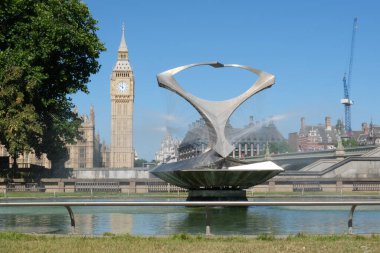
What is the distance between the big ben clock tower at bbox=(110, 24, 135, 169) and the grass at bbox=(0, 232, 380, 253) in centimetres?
12976

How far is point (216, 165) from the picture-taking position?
23.1m

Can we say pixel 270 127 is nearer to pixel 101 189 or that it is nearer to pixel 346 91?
pixel 101 189

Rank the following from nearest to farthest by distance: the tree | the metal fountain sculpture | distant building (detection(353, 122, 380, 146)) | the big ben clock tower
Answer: the metal fountain sculpture
the tree
distant building (detection(353, 122, 380, 146))
the big ben clock tower

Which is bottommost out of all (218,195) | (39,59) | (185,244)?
(185,244)

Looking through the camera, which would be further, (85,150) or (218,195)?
(85,150)

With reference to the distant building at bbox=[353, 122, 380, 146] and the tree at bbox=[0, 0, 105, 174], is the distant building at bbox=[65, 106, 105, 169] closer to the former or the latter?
the distant building at bbox=[353, 122, 380, 146]

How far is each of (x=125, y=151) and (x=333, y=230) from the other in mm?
130320

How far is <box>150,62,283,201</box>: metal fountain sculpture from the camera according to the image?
2152 cm

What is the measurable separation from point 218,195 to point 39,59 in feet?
59.7

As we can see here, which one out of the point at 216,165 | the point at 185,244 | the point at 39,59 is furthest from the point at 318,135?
the point at 185,244

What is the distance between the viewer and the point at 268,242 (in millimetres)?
9578

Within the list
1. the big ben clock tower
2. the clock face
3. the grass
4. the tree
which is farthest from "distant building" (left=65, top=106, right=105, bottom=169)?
the grass

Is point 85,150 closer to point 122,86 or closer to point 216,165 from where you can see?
point 122,86

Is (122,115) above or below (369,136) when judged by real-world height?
above
